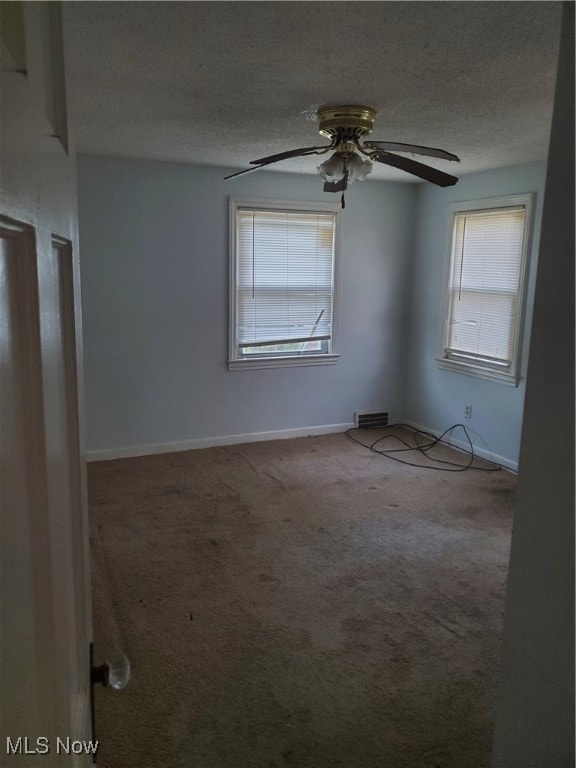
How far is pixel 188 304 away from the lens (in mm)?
4559

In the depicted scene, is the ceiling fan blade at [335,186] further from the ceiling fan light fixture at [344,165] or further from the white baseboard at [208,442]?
the white baseboard at [208,442]

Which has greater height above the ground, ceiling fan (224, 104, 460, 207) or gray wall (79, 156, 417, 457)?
ceiling fan (224, 104, 460, 207)

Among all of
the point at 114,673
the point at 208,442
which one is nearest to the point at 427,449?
the point at 208,442

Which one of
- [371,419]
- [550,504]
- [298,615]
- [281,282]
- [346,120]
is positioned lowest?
[298,615]

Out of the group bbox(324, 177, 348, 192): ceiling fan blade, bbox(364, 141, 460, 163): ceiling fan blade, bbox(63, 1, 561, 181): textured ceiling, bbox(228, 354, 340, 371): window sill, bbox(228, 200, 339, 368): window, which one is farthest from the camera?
bbox(228, 354, 340, 371): window sill

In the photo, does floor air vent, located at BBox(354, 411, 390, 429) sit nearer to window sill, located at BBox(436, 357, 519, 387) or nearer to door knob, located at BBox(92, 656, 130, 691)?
window sill, located at BBox(436, 357, 519, 387)

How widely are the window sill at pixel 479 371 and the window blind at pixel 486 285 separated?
0.19 feet

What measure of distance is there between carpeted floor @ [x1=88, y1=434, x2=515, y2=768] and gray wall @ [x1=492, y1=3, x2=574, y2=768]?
1.11m

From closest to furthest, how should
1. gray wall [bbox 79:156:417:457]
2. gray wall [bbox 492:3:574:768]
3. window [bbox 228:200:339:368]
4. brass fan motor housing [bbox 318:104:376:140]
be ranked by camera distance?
gray wall [bbox 492:3:574:768], brass fan motor housing [bbox 318:104:376:140], gray wall [bbox 79:156:417:457], window [bbox 228:200:339:368]

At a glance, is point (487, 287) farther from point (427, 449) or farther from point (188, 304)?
point (188, 304)

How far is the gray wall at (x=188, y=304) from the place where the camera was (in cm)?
425

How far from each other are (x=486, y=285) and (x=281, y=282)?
1.73m

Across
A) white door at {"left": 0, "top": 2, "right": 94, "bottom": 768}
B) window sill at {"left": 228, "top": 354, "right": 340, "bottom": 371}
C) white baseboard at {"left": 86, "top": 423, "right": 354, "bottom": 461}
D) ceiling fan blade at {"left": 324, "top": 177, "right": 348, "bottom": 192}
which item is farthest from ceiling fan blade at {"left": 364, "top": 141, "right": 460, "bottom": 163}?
white baseboard at {"left": 86, "top": 423, "right": 354, "bottom": 461}

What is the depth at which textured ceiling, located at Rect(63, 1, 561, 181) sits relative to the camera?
1.70 metres
